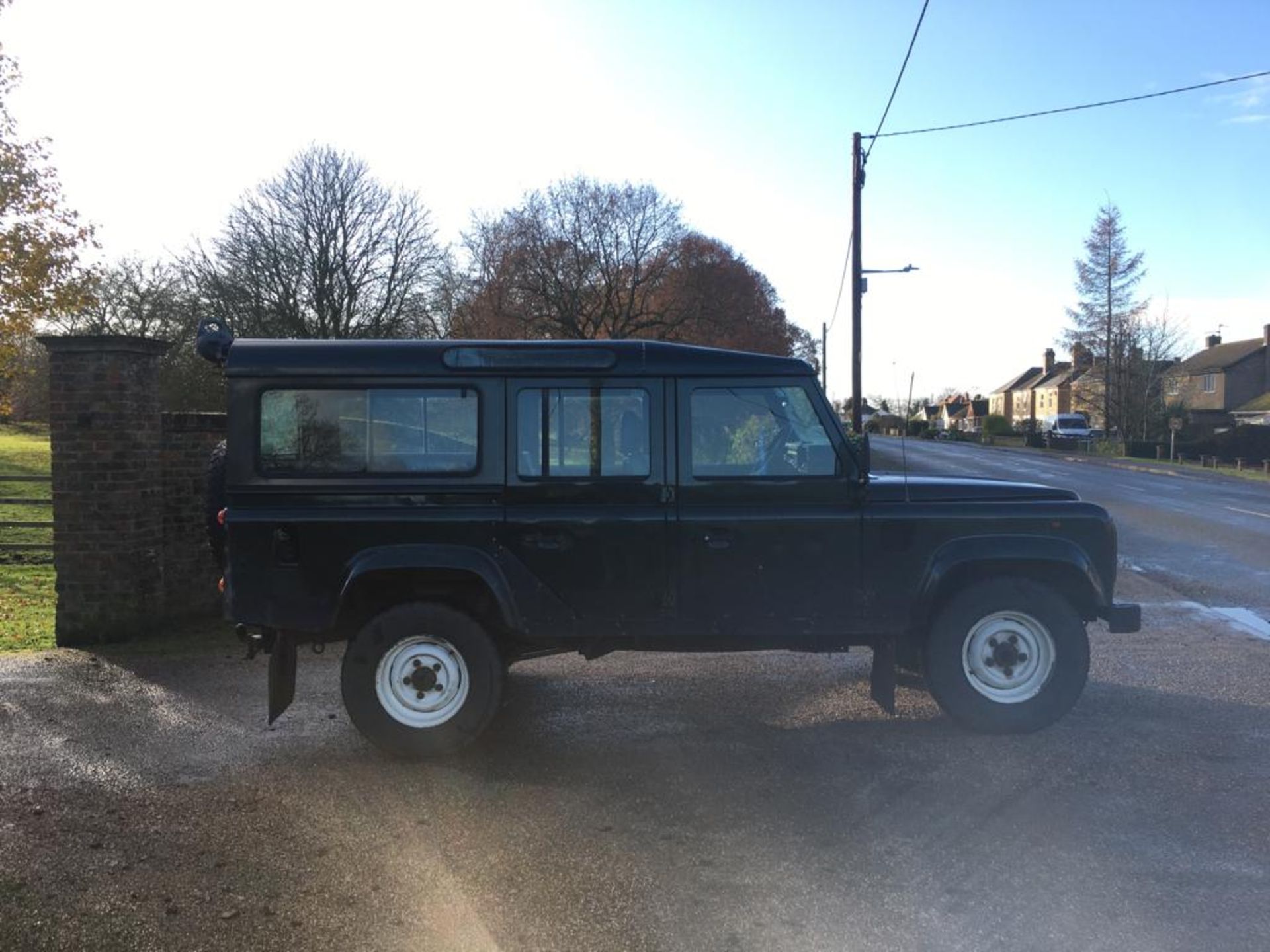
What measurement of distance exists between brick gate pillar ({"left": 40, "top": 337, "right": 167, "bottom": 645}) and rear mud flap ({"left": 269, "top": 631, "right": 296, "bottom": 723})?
3061 mm

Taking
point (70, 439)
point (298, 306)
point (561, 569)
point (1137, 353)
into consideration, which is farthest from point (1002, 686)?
point (1137, 353)

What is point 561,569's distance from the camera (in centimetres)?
497

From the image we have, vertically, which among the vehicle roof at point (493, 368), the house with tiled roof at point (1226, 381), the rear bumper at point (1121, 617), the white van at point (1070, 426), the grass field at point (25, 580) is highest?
the house with tiled roof at point (1226, 381)

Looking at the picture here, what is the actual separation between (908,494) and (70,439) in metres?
6.07

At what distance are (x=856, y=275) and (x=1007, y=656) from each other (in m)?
15.8

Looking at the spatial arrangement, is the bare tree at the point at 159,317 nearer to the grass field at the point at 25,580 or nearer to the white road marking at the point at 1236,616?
the grass field at the point at 25,580

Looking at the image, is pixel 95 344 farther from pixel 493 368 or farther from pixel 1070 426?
pixel 1070 426

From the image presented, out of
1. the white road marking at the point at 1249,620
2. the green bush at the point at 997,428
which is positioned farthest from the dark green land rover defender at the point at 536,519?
the green bush at the point at 997,428

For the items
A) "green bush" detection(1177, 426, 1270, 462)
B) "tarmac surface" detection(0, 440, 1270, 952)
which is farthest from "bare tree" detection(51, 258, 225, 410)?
"green bush" detection(1177, 426, 1270, 462)

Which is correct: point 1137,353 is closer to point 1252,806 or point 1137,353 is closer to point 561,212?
point 561,212

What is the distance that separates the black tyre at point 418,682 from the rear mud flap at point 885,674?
2.08m

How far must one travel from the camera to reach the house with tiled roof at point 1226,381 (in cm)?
7031

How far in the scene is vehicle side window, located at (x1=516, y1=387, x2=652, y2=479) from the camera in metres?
4.99

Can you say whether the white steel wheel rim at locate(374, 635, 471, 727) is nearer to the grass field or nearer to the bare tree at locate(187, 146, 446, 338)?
the grass field
